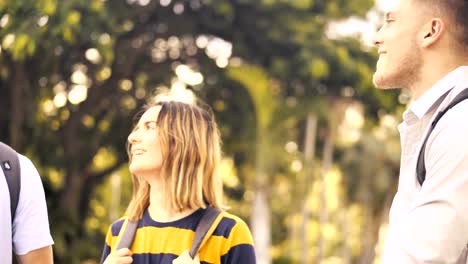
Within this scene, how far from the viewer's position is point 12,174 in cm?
323

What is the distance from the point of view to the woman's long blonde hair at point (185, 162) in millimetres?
3656

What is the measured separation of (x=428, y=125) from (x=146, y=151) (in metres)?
1.75

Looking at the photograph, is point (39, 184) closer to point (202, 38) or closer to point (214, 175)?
point (214, 175)

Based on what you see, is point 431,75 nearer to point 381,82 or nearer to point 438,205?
point 381,82

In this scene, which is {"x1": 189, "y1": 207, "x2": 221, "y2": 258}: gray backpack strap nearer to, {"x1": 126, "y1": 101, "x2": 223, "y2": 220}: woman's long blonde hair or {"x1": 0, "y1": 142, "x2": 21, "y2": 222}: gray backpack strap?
{"x1": 126, "y1": 101, "x2": 223, "y2": 220}: woman's long blonde hair

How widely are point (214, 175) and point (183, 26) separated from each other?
45.1 ft

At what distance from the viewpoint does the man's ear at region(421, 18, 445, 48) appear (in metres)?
2.23

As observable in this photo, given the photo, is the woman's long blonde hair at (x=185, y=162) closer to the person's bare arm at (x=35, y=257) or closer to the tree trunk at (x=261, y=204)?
the person's bare arm at (x=35, y=257)

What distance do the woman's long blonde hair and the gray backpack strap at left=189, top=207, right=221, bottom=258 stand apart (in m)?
0.07

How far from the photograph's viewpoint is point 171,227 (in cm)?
360

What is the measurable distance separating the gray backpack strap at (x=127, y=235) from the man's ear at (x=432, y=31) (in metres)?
1.70

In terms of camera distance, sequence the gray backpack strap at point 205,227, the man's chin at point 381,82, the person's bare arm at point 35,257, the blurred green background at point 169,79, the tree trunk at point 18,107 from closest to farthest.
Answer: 1. the man's chin at point 381,82
2. the person's bare arm at point 35,257
3. the gray backpack strap at point 205,227
4. the blurred green background at point 169,79
5. the tree trunk at point 18,107

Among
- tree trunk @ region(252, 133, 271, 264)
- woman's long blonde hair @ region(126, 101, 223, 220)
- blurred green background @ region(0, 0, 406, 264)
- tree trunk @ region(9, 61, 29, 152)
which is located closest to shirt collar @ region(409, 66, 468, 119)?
woman's long blonde hair @ region(126, 101, 223, 220)

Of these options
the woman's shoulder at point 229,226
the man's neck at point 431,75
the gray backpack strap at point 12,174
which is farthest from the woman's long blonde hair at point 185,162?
the man's neck at point 431,75
